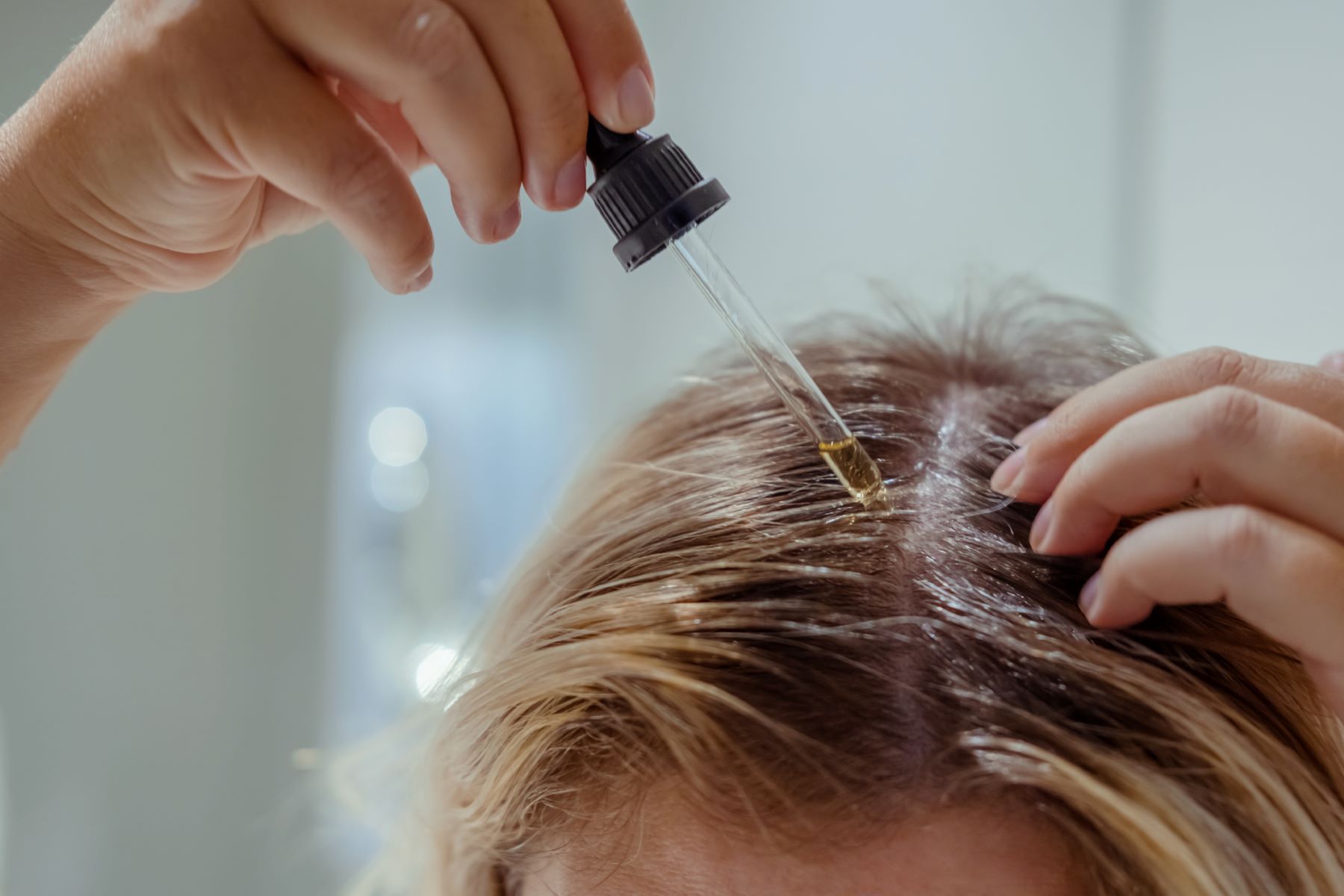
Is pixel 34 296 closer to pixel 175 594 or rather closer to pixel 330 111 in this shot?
pixel 330 111

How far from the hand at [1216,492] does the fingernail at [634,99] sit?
0.23 metres

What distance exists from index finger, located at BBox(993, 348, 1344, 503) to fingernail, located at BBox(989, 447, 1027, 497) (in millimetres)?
17

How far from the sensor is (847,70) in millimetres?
1137

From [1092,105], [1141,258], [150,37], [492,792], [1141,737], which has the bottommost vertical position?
[1141,258]

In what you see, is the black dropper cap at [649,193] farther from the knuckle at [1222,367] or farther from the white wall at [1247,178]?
the white wall at [1247,178]

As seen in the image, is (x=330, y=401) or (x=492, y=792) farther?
(x=330, y=401)

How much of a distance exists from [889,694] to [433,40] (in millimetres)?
336

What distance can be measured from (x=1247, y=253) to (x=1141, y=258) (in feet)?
0.67

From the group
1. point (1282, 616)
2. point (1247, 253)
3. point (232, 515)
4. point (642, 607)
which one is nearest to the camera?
point (1282, 616)

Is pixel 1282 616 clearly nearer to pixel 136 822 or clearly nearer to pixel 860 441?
pixel 860 441

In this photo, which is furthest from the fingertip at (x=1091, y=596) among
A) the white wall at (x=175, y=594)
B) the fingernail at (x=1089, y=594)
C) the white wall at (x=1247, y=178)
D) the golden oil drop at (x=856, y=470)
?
the white wall at (x=175, y=594)

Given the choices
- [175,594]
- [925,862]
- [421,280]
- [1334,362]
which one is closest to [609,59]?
[421,280]

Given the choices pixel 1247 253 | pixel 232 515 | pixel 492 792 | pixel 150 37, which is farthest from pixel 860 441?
pixel 232 515

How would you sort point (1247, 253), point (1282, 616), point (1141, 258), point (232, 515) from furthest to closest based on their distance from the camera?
point (232, 515) → point (1141, 258) → point (1247, 253) → point (1282, 616)
